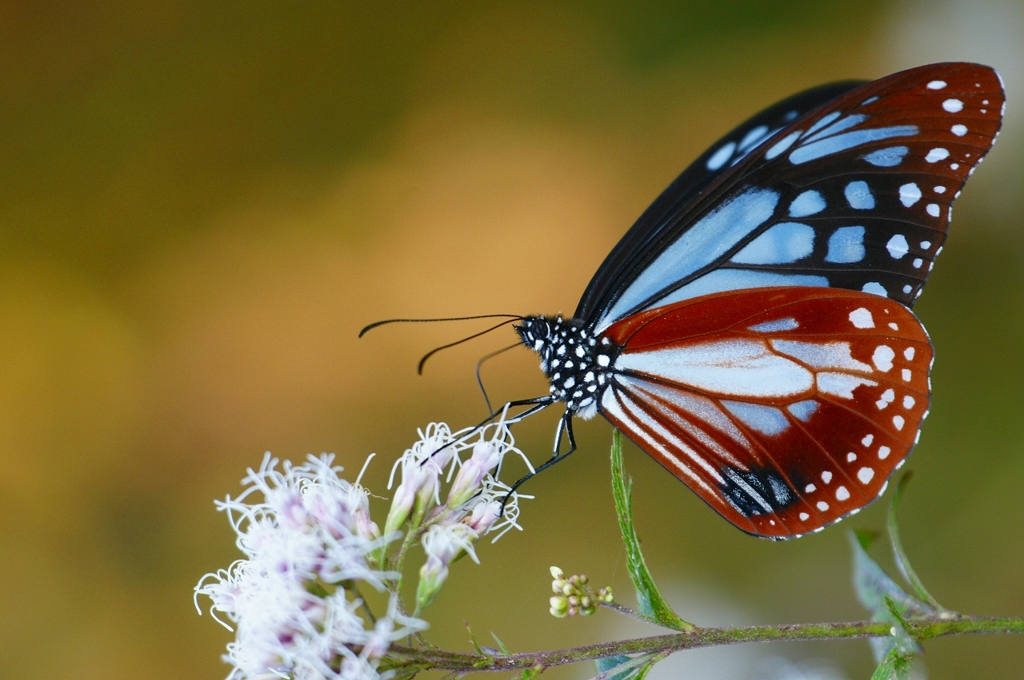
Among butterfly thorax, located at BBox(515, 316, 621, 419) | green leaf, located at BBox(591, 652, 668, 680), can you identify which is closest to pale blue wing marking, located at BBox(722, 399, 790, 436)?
butterfly thorax, located at BBox(515, 316, 621, 419)

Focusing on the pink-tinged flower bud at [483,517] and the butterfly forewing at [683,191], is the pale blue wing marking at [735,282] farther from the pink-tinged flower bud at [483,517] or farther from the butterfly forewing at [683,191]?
the pink-tinged flower bud at [483,517]

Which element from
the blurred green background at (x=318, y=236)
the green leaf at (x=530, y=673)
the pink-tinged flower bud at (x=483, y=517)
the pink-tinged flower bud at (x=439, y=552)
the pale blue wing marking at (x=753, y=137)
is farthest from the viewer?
the blurred green background at (x=318, y=236)

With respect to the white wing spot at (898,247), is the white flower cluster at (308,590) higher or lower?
lower

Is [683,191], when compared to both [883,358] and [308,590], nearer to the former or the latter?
[883,358]

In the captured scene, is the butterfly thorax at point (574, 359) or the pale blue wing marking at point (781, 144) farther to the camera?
the butterfly thorax at point (574, 359)

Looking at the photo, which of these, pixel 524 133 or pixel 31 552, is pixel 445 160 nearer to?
pixel 524 133

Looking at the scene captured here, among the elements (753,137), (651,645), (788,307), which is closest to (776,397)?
(788,307)

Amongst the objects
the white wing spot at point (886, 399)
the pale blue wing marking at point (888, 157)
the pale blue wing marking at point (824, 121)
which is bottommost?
the white wing spot at point (886, 399)

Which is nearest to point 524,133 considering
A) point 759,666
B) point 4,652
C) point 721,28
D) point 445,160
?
point 445,160

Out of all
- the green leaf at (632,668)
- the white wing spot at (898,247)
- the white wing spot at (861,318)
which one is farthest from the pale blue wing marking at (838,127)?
the green leaf at (632,668)

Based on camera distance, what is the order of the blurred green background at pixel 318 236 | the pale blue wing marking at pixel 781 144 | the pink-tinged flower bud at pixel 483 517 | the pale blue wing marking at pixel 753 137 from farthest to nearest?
the blurred green background at pixel 318 236
the pale blue wing marking at pixel 753 137
the pale blue wing marking at pixel 781 144
the pink-tinged flower bud at pixel 483 517
